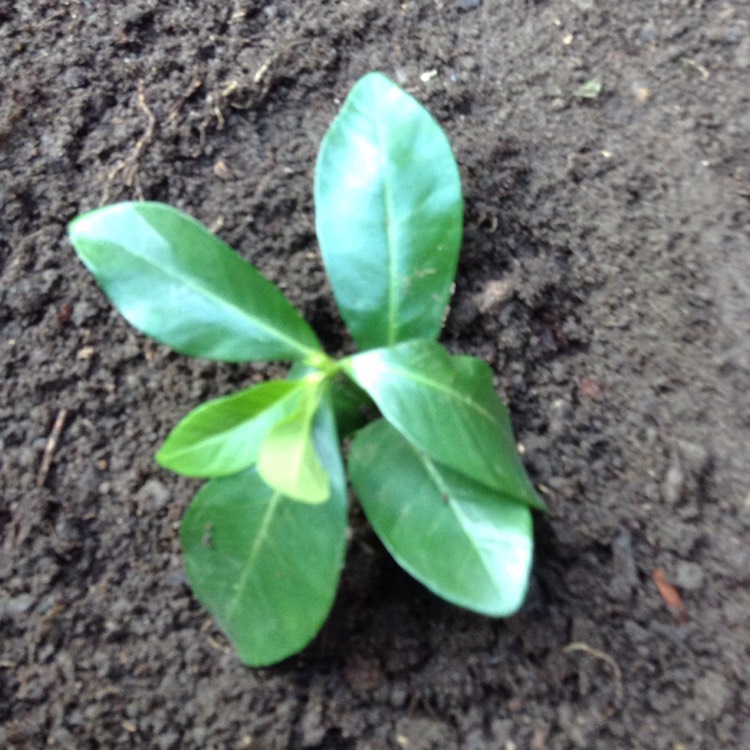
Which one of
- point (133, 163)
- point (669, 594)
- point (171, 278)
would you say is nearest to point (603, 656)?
point (669, 594)

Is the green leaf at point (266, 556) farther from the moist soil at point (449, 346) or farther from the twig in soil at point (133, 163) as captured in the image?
the twig in soil at point (133, 163)

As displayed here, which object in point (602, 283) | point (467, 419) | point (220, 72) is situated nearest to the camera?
point (467, 419)

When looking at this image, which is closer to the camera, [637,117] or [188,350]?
[188,350]

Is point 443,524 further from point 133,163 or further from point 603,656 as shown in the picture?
point 133,163

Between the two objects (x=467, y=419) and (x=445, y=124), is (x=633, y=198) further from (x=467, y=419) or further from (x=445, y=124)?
(x=467, y=419)

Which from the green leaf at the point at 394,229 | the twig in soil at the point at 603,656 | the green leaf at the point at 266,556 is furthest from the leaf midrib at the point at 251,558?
the twig in soil at the point at 603,656

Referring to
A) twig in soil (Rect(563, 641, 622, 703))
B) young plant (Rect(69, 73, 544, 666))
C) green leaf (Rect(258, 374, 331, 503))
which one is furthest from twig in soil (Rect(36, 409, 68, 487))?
twig in soil (Rect(563, 641, 622, 703))

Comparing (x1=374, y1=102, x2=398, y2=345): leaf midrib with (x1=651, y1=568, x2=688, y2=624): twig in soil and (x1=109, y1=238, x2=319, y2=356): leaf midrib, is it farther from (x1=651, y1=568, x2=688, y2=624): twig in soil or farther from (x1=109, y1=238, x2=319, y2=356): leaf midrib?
(x1=651, y1=568, x2=688, y2=624): twig in soil

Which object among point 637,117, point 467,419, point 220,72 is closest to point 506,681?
point 467,419
